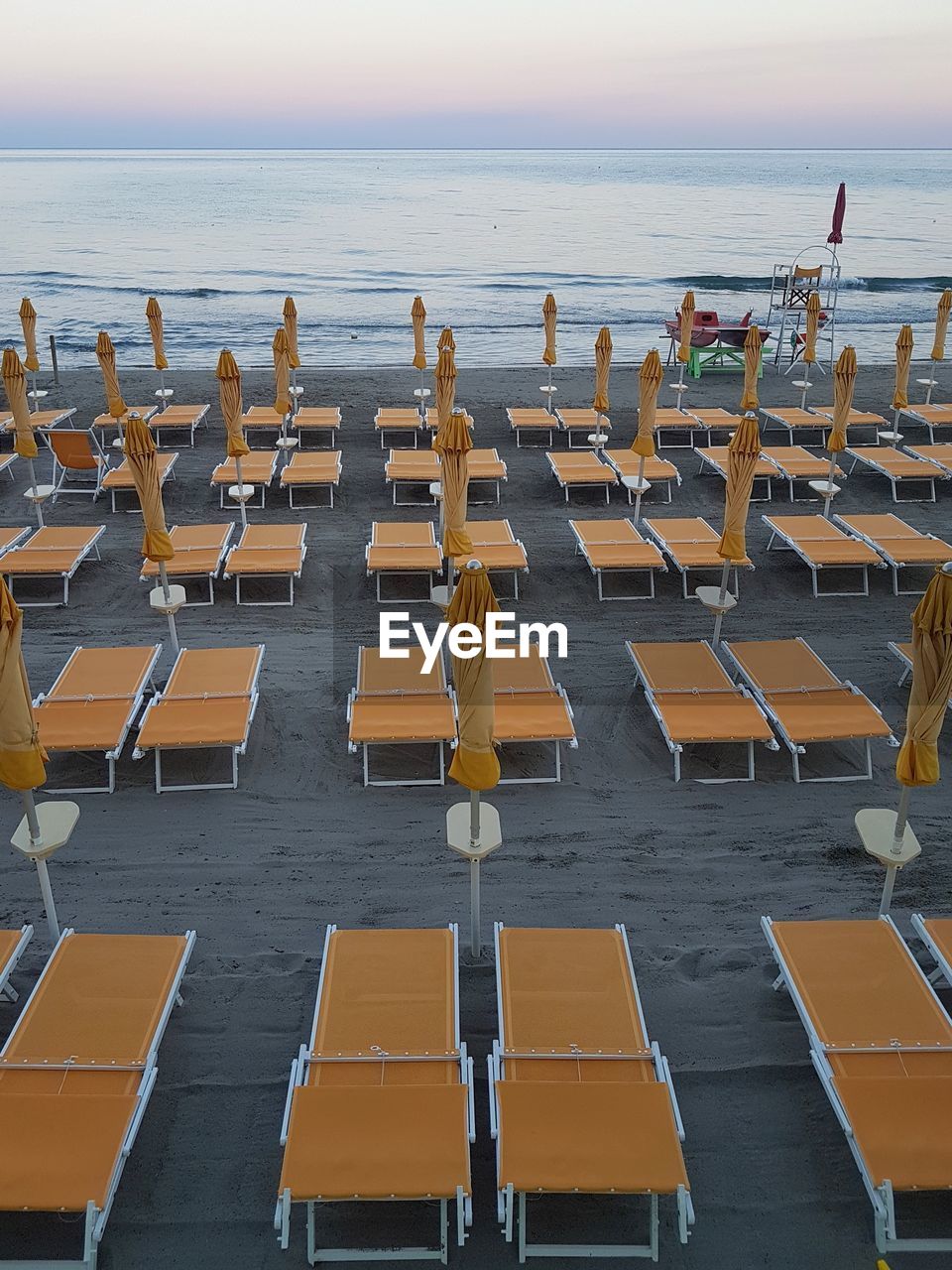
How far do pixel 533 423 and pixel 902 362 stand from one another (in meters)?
6.02

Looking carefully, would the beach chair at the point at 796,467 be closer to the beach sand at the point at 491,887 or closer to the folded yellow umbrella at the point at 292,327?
the beach sand at the point at 491,887

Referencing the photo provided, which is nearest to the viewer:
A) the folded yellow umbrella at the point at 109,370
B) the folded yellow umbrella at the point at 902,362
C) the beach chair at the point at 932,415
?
the folded yellow umbrella at the point at 109,370

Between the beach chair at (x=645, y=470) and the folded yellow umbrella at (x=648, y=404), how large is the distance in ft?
2.03

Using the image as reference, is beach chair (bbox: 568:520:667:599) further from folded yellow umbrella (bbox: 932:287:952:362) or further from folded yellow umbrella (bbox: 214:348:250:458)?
folded yellow umbrella (bbox: 932:287:952:362)

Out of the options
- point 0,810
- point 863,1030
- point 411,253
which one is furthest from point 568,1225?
point 411,253

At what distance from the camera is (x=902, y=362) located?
14.4 m

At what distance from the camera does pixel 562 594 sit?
1047 centimetres

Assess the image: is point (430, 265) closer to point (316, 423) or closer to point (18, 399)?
point (316, 423)

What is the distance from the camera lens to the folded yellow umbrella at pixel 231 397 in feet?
35.9

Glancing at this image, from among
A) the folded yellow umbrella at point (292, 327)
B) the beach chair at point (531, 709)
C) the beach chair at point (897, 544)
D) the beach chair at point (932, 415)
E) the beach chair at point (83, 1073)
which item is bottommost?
the beach chair at point (83, 1073)

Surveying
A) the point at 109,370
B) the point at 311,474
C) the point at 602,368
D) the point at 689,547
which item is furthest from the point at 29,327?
the point at 689,547

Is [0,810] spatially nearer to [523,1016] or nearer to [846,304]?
[523,1016]

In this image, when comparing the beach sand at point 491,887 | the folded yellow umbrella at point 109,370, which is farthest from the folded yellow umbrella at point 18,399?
the folded yellow umbrella at point 109,370

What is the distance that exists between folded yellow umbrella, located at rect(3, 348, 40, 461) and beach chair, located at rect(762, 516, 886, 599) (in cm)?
953
